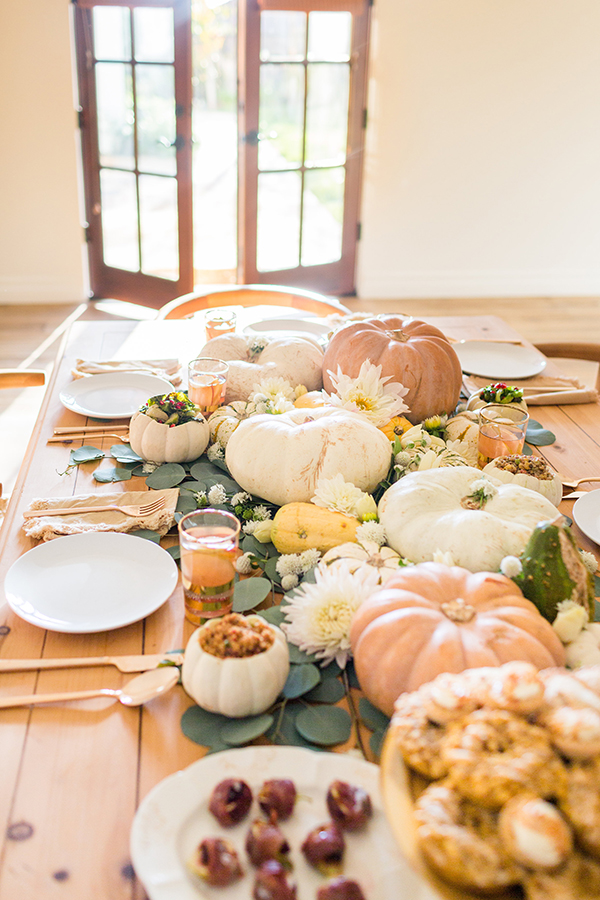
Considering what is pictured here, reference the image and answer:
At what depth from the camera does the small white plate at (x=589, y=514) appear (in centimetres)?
115

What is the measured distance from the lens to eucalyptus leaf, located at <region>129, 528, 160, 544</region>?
3.64 feet

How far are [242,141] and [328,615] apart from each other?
12.5ft

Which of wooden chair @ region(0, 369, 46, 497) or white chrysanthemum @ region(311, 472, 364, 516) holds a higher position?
white chrysanthemum @ region(311, 472, 364, 516)

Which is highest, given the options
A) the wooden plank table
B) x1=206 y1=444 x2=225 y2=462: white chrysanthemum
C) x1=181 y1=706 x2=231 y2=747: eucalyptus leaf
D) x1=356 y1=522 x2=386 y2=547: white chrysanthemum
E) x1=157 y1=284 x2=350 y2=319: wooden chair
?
x1=157 y1=284 x2=350 y2=319: wooden chair

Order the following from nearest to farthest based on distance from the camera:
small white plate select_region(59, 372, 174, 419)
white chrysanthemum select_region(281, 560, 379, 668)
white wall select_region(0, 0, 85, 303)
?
white chrysanthemum select_region(281, 560, 379, 668), small white plate select_region(59, 372, 174, 419), white wall select_region(0, 0, 85, 303)

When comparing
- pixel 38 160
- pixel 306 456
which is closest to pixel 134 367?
pixel 306 456

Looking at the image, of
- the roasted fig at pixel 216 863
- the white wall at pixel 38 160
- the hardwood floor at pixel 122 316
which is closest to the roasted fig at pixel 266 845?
the roasted fig at pixel 216 863

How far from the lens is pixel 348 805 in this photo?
25.6 inches

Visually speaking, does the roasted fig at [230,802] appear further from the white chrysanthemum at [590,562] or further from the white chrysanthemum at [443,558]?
the white chrysanthemum at [590,562]

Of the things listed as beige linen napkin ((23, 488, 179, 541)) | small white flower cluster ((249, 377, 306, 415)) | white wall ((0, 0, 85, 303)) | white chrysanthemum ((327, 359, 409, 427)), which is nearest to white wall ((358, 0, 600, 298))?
white wall ((0, 0, 85, 303))

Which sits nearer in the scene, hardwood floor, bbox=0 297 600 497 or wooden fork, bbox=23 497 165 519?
wooden fork, bbox=23 497 165 519

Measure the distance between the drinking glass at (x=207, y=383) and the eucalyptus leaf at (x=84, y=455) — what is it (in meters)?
0.20

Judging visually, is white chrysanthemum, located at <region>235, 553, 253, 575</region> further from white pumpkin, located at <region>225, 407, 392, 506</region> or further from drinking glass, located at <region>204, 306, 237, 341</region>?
drinking glass, located at <region>204, 306, 237, 341</region>

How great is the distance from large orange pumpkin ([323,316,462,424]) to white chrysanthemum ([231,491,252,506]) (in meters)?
0.37
